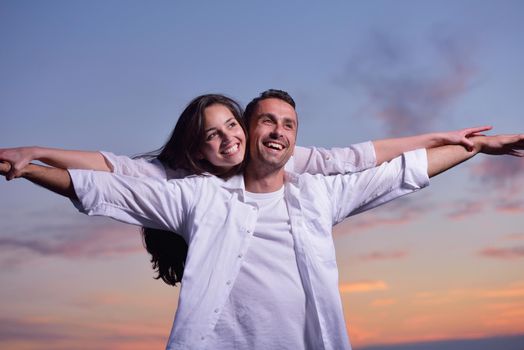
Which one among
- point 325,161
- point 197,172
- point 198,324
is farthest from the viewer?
point 325,161

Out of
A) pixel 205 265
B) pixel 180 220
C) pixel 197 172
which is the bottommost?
pixel 205 265

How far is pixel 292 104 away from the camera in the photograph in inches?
181

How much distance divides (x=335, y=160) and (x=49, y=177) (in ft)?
6.33

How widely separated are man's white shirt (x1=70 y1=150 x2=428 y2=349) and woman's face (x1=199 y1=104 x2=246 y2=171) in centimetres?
14

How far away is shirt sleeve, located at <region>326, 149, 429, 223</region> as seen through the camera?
4344 millimetres

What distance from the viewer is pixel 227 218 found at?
4.08m

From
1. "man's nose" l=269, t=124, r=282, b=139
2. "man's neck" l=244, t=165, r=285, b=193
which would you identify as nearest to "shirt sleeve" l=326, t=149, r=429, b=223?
"man's neck" l=244, t=165, r=285, b=193

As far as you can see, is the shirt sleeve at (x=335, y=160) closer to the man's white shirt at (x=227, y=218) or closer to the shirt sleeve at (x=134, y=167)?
the man's white shirt at (x=227, y=218)

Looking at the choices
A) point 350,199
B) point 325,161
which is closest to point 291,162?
point 325,161

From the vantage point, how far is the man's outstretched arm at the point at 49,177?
3.65 metres

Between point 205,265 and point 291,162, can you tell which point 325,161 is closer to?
point 291,162

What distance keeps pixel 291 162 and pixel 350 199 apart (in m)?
0.52

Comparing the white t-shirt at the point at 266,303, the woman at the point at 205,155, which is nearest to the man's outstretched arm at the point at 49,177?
the woman at the point at 205,155

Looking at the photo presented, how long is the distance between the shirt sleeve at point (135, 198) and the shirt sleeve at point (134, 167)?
13.9 inches
